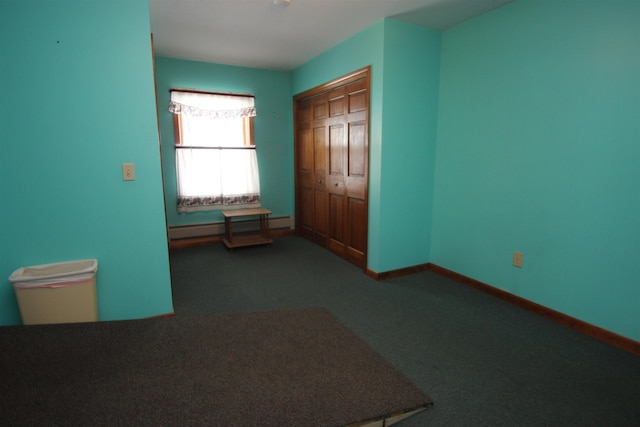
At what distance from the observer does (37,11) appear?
1.95 m

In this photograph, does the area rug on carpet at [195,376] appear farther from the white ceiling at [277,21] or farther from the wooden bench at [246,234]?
the wooden bench at [246,234]

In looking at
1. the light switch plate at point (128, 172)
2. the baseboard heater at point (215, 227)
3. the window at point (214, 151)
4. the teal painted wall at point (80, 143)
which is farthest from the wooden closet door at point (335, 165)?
the light switch plate at point (128, 172)

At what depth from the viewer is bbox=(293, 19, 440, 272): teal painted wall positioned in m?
3.04

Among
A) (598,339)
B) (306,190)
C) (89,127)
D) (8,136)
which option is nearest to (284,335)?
(89,127)

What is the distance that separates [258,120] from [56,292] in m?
3.35

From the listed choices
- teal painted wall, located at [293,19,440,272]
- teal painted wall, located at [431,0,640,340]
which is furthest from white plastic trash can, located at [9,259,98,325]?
teal painted wall, located at [431,0,640,340]

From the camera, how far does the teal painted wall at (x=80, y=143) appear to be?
198cm

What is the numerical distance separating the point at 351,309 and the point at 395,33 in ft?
8.19

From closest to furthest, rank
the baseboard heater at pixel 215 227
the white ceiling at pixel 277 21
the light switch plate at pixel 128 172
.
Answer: the light switch plate at pixel 128 172 < the white ceiling at pixel 277 21 < the baseboard heater at pixel 215 227

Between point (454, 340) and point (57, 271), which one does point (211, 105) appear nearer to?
point (57, 271)

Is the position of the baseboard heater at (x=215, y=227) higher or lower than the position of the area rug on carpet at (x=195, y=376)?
lower

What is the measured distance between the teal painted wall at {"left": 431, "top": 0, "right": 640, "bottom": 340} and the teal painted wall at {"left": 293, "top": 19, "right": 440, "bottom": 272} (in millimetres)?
226

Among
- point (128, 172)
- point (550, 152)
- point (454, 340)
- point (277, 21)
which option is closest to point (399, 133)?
point (550, 152)

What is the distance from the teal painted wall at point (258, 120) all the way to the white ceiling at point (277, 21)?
0.36 m
